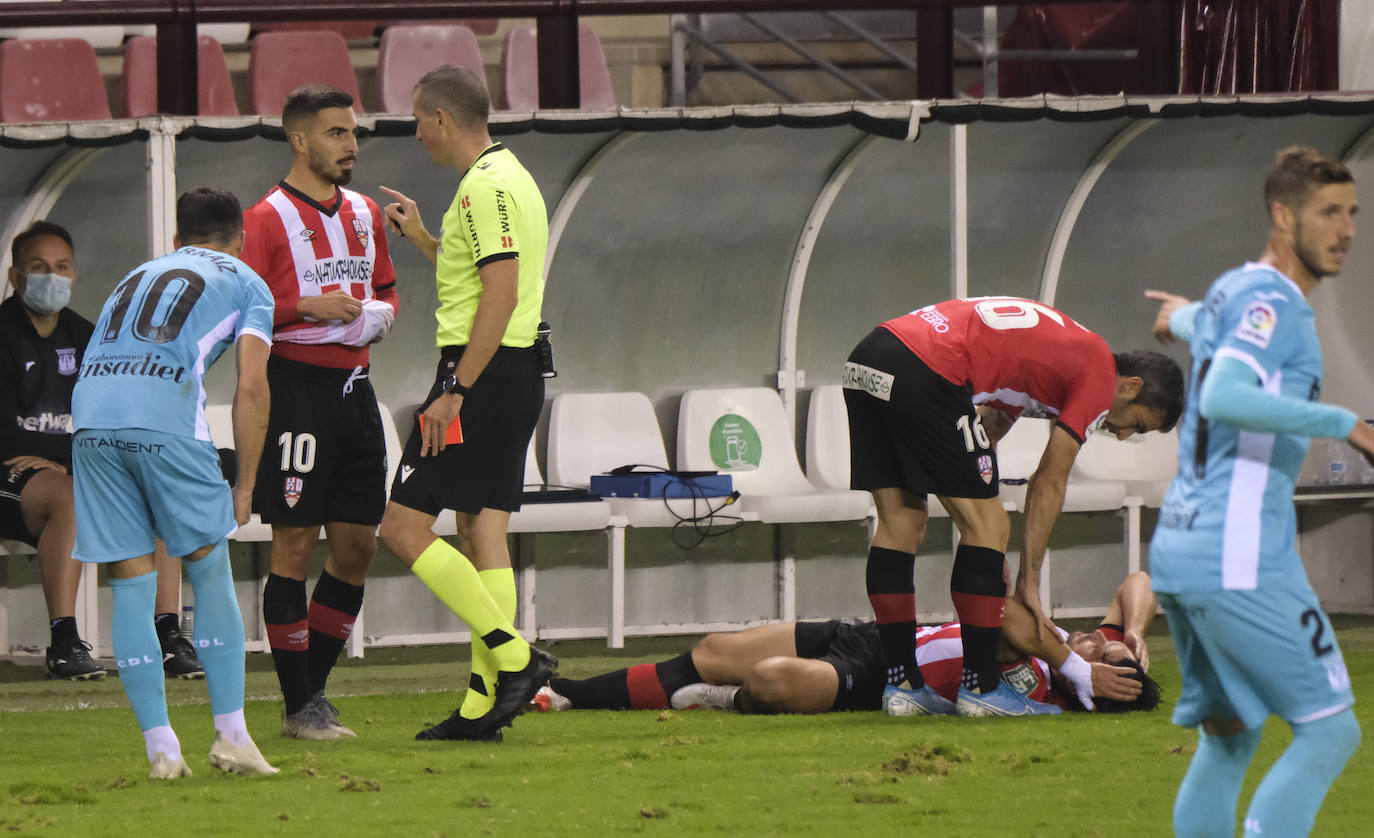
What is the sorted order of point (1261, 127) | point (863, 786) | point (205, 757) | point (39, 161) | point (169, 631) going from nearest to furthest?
point (863, 786) < point (205, 757) < point (169, 631) < point (39, 161) < point (1261, 127)

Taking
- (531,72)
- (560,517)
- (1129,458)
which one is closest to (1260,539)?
(560,517)

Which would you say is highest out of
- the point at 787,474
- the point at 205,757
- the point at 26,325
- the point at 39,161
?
the point at 39,161

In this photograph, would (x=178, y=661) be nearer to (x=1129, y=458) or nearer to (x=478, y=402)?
(x=478, y=402)

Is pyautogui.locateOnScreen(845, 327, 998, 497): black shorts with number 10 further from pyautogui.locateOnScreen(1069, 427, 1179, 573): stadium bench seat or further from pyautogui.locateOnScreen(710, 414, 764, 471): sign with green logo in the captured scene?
pyautogui.locateOnScreen(1069, 427, 1179, 573): stadium bench seat

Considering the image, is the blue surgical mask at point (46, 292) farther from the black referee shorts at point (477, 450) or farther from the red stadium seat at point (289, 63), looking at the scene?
the red stadium seat at point (289, 63)

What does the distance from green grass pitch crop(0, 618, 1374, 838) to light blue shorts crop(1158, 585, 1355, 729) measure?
93 centimetres

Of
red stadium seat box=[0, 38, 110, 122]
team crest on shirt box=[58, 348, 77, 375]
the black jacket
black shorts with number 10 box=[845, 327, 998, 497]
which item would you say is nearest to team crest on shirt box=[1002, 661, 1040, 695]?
black shorts with number 10 box=[845, 327, 998, 497]

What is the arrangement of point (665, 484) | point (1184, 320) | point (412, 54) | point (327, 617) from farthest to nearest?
point (412, 54) < point (665, 484) < point (327, 617) < point (1184, 320)

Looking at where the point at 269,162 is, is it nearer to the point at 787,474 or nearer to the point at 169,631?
the point at 169,631

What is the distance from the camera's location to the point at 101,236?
26.0 feet

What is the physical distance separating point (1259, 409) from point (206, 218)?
109 inches

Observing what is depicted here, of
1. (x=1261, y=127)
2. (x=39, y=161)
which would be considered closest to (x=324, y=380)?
(x=39, y=161)

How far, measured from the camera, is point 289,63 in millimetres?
9984

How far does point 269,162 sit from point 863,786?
4414 millimetres
